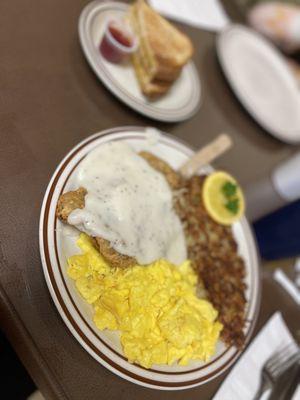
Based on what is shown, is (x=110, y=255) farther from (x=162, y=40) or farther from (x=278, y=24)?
(x=278, y=24)

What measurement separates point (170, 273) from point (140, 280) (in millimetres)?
154

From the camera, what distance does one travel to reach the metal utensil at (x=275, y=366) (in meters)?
1.62

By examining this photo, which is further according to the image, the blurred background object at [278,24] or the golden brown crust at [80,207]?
the blurred background object at [278,24]

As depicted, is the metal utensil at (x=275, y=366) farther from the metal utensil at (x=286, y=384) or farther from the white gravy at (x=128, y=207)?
the white gravy at (x=128, y=207)

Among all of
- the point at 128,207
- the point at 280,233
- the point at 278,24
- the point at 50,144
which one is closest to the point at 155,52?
the point at 50,144

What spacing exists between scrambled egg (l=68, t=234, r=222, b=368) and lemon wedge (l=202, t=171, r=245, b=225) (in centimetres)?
47

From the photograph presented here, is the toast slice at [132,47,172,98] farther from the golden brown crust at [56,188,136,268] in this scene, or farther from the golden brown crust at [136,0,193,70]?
the golden brown crust at [56,188,136,268]

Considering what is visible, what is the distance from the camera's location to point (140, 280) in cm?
142

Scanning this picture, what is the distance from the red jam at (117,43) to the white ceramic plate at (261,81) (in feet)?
2.52

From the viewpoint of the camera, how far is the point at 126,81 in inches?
77.2

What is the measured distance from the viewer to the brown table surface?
120cm

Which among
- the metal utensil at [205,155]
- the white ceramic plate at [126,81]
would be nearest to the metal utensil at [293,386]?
the metal utensil at [205,155]

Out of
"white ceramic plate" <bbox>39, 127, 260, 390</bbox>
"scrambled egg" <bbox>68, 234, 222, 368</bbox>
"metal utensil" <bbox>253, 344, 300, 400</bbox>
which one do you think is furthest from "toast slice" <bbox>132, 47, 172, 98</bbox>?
"metal utensil" <bbox>253, 344, 300, 400</bbox>

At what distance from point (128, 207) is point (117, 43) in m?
0.90
